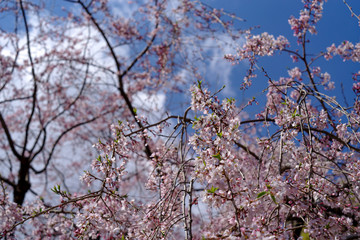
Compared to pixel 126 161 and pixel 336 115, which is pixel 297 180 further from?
pixel 336 115

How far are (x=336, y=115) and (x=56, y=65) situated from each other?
791cm

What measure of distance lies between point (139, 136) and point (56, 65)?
22.9ft

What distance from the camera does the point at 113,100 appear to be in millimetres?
9906

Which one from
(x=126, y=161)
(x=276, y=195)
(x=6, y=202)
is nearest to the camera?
(x=276, y=195)

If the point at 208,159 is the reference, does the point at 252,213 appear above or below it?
below

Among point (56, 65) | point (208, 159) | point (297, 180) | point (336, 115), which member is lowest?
point (297, 180)

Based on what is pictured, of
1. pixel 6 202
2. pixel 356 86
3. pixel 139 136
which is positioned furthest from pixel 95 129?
pixel 356 86

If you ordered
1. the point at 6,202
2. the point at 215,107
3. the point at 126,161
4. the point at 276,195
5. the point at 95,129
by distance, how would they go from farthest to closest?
the point at 95,129 < the point at 6,202 < the point at 126,161 < the point at 215,107 < the point at 276,195

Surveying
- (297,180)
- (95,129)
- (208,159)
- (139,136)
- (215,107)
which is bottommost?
(297,180)

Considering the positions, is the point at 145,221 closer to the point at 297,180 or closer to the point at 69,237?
the point at 297,180

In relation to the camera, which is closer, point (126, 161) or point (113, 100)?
point (126, 161)

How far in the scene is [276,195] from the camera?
1.92 m

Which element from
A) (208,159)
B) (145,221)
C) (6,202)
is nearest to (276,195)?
(208,159)

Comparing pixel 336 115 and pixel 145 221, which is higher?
pixel 336 115
